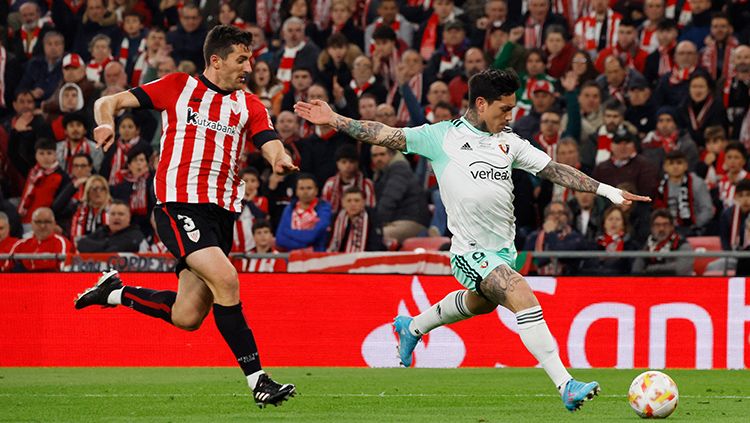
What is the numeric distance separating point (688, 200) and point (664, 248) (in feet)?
3.00

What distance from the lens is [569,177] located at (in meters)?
9.98

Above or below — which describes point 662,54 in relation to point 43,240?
above

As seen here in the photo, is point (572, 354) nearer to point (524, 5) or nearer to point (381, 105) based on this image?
point (381, 105)

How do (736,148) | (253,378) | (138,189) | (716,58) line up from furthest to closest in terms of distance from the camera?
(716,58) < (138,189) < (736,148) < (253,378)

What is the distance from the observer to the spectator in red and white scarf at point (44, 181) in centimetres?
1798

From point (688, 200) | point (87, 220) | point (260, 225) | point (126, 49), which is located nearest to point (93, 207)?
point (87, 220)

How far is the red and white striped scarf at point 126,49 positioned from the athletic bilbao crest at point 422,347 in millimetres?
7458

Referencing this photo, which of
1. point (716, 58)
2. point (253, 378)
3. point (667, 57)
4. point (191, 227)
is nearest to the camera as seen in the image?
point (253, 378)

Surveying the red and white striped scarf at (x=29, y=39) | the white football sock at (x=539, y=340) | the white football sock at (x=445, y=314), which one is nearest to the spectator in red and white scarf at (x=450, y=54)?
the red and white striped scarf at (x=29, y=39)

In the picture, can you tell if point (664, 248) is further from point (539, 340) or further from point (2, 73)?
point (2, 73)

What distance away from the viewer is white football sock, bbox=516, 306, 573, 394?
9.36 metres

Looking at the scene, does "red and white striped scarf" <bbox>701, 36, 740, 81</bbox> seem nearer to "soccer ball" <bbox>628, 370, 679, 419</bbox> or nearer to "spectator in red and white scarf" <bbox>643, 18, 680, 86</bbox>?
"spectator in red and white scarf" <bbox>643, 18, 680, 86</bbox>

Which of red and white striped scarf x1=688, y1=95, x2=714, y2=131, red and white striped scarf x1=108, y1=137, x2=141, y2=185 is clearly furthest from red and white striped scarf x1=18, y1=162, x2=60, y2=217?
red and white striped scarf x1=688, y1=95, x2=714, y2=131

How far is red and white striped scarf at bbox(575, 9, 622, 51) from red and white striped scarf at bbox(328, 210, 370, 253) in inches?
177
